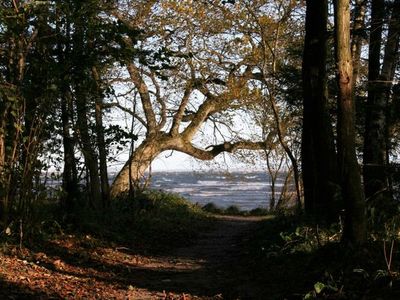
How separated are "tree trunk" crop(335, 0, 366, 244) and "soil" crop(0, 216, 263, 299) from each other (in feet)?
5.60

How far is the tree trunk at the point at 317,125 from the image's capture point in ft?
31.1

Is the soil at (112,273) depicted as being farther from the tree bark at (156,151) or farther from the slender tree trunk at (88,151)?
the tree bark at (156,151)

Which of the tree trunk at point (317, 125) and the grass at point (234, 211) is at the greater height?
the tree trunk at point (317, 125)

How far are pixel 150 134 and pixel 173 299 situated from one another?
14.4 meters

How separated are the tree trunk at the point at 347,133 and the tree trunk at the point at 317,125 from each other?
308 centimetres

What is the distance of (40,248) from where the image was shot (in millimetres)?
8453

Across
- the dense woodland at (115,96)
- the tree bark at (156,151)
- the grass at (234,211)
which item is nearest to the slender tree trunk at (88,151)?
the dense woodland at (115,96)

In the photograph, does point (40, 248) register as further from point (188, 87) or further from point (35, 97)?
point (188, 87)

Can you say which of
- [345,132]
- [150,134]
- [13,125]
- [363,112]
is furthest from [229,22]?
[345,132]

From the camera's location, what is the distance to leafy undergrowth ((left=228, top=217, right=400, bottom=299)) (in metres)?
5.26

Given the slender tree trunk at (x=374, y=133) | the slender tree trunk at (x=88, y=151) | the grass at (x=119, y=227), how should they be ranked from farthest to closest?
the slender tree trunk at (x=374, y=133)
the slender tree trunk at (x=88, y=151)
the grass at (x=119, y=227)

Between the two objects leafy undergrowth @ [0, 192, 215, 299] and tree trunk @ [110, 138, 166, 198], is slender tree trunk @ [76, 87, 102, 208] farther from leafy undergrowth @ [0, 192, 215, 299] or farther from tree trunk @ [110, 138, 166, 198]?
tree trunk @ [110, 138, 166, 198]

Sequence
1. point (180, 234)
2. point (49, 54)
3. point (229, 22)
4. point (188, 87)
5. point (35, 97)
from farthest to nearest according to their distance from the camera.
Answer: point (188, 87)
point (229, 22)
point (180, 234)
point (49, 54)
point (35, 97)

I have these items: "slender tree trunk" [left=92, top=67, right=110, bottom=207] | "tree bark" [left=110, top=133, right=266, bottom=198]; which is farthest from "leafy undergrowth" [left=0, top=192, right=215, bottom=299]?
"tree bark" [left=110, top=133, right=266, bottom=198]
